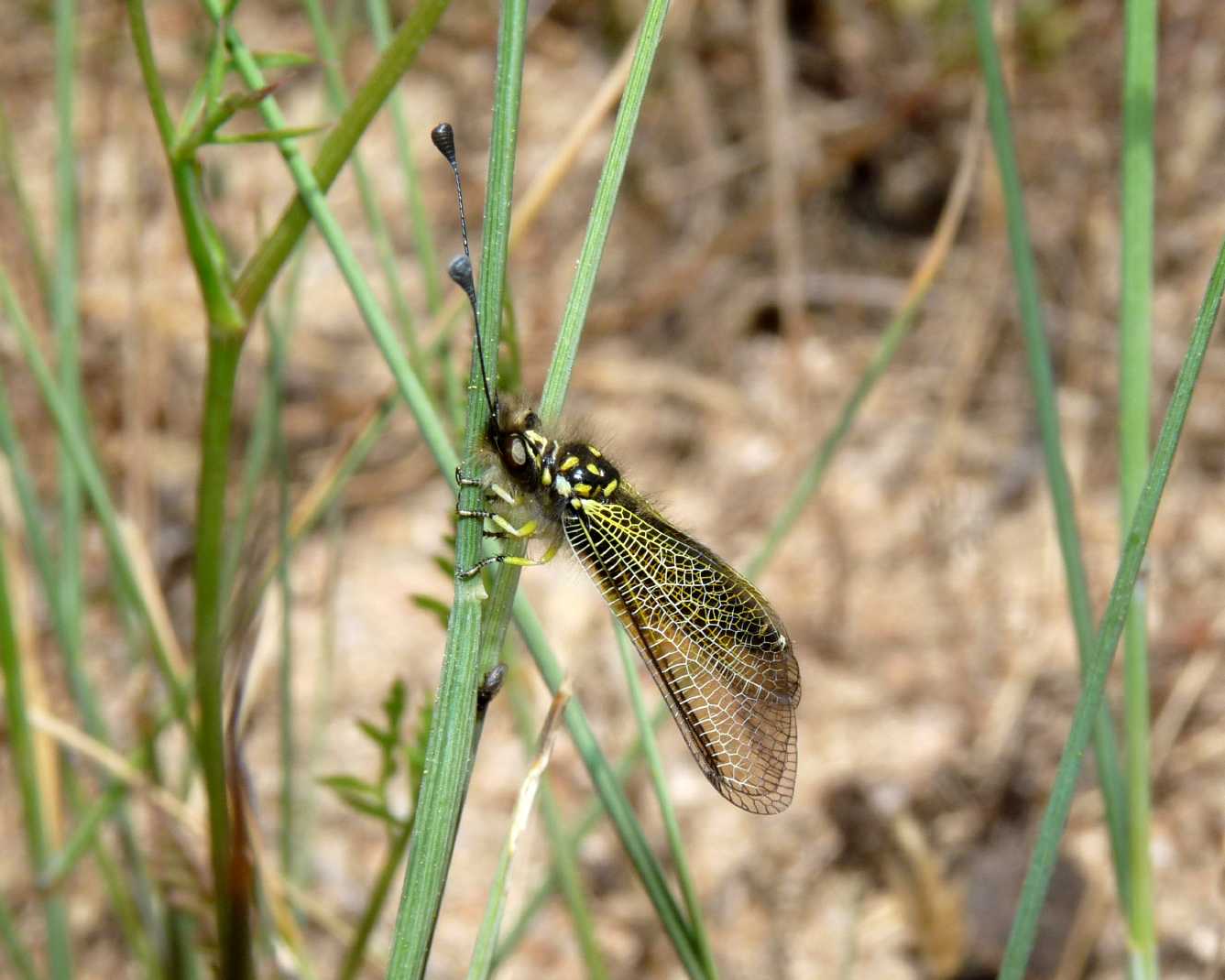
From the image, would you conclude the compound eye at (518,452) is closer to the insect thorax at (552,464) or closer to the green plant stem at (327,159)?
the insect thorax at (552,464)

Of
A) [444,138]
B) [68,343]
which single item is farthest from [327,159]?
[68,343]

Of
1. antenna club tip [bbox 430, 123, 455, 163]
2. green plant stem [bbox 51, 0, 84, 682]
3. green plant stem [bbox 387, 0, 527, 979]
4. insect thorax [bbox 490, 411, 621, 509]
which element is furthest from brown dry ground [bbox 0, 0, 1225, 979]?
antenna club tip [bbox 430, 123, 455, 163]

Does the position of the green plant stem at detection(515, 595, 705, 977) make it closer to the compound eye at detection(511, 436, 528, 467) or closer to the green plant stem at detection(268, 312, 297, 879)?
the compound eye at detection(511, 436, 528, 467)

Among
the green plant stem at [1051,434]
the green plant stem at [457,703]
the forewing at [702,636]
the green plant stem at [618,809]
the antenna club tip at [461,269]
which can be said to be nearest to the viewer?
the green plant stem at [457,703]

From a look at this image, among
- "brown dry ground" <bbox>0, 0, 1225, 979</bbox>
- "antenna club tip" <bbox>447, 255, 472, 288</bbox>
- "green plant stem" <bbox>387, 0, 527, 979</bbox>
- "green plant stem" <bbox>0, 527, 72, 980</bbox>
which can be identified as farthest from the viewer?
"brown dry ground" <bbox>0, 0, 1225, 979</bbox>

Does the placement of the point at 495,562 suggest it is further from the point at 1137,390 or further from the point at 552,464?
the point at 1137,390

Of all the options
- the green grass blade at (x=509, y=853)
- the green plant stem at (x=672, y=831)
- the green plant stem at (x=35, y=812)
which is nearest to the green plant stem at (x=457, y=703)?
the green grass blade at (x=509, y=853)
